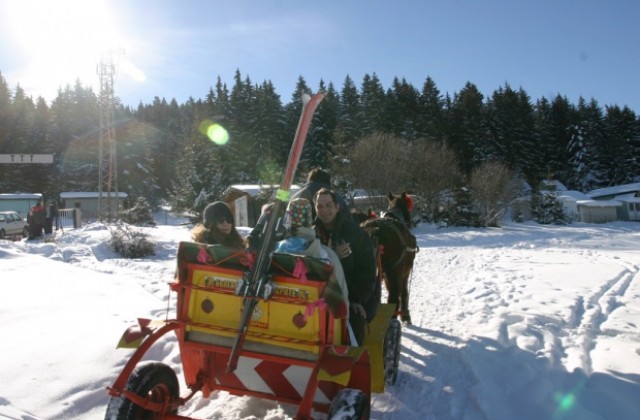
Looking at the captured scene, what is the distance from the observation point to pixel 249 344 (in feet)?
11.5

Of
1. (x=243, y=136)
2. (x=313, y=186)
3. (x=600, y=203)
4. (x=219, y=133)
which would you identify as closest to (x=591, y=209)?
(x=600, y=203)

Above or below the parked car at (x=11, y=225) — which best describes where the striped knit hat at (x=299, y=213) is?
above

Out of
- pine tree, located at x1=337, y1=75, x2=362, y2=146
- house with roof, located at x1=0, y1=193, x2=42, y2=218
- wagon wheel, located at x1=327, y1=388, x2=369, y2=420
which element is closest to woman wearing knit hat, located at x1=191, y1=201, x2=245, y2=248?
wagon wheel, located at x1=327, y1=388, x2=369, y2=420

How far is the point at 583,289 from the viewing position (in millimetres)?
9453

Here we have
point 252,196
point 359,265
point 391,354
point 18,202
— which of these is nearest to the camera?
point 359,265

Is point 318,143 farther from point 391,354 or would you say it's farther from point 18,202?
point 391,354

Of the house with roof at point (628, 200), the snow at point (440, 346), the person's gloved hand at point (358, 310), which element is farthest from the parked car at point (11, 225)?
the house with roof at point (628, 200)

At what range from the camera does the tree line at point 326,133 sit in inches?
2157

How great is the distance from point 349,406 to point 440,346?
339 centimetres

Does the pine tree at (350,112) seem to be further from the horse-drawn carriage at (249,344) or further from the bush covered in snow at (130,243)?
the horse-drawn carriage at (249,344)

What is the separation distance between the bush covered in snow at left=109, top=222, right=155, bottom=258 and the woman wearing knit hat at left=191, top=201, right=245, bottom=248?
1037 cm

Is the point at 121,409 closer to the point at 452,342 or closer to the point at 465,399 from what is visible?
the point at 465,399

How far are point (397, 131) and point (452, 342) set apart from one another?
53274 millimetres

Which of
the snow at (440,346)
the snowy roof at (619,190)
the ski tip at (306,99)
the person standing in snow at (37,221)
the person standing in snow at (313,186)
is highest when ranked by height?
the snowy roof at (619,190)
